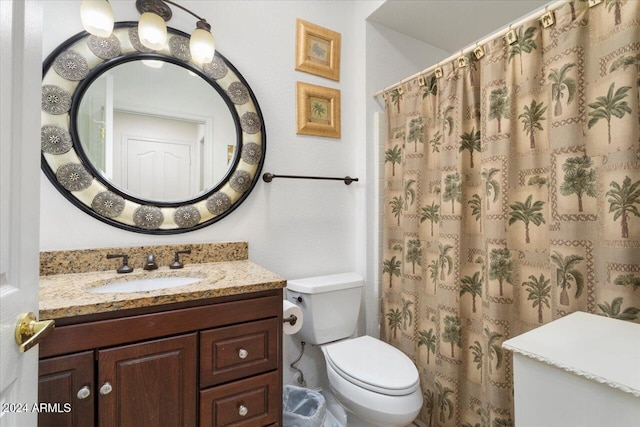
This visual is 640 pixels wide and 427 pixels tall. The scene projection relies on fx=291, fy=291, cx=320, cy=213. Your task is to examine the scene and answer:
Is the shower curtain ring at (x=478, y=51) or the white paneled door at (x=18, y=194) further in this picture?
the shower curtain ring at (x=478, y=51)

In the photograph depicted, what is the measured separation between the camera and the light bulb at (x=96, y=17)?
3.71 feet

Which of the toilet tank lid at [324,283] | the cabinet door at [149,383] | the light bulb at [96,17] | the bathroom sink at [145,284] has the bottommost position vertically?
the cabinet door at [149,383]

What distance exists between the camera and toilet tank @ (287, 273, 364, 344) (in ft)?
5.16

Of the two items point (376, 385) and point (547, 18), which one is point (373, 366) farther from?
point (547, 18)

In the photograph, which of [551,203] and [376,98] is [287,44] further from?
[551,203]

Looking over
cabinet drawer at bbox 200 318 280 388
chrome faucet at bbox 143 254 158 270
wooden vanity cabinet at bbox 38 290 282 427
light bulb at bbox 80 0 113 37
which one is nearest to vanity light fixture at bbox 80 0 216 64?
light bulb at bbox 80 0 113 37

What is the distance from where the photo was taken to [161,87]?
1433 mm

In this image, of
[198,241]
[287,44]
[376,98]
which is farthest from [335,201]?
[287,44]

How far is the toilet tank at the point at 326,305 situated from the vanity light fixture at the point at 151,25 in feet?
4.13

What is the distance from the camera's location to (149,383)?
925 mm

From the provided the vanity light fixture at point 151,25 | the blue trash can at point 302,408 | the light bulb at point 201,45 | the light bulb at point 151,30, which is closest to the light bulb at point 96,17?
the vanity light fixture at point 151,25

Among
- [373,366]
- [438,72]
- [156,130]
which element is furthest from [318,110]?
[373,366]

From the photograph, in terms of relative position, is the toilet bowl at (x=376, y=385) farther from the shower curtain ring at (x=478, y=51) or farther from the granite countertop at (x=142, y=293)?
the shower curtain ring at (x=478, y=51)

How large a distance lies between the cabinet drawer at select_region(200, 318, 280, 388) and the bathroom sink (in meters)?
0.34
